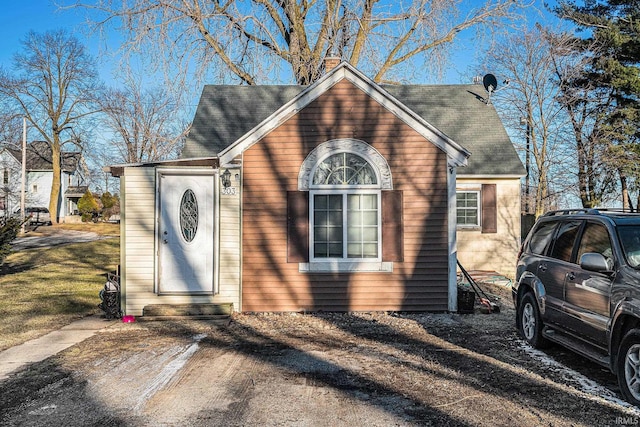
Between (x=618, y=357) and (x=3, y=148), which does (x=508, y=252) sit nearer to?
(x=618, y=357)

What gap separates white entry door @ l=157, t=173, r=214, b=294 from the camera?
9.95m

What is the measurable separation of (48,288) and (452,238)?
10889 millimetres

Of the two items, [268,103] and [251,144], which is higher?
[268,103]

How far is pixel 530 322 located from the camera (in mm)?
7457

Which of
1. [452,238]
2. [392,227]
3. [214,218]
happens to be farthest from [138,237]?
[452,238]

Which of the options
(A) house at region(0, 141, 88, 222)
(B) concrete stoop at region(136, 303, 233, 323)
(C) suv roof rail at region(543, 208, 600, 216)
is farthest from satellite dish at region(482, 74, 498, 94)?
(A) house at region(0, 141, 88, 222)

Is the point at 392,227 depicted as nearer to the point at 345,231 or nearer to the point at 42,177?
the point at 345,231

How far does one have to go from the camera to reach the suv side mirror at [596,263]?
5.43 meters

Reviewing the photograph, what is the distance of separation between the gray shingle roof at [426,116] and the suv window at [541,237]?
7.75 m

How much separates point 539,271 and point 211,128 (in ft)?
32.7

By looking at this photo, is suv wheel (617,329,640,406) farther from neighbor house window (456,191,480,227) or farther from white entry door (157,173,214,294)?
neighbor house window (456,191,480,227)

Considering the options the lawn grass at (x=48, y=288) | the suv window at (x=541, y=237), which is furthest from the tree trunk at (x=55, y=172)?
the suv window at (x=541, y=237)

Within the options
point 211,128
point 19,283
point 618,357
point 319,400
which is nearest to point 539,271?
point 618,357

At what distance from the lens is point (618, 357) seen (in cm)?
512
